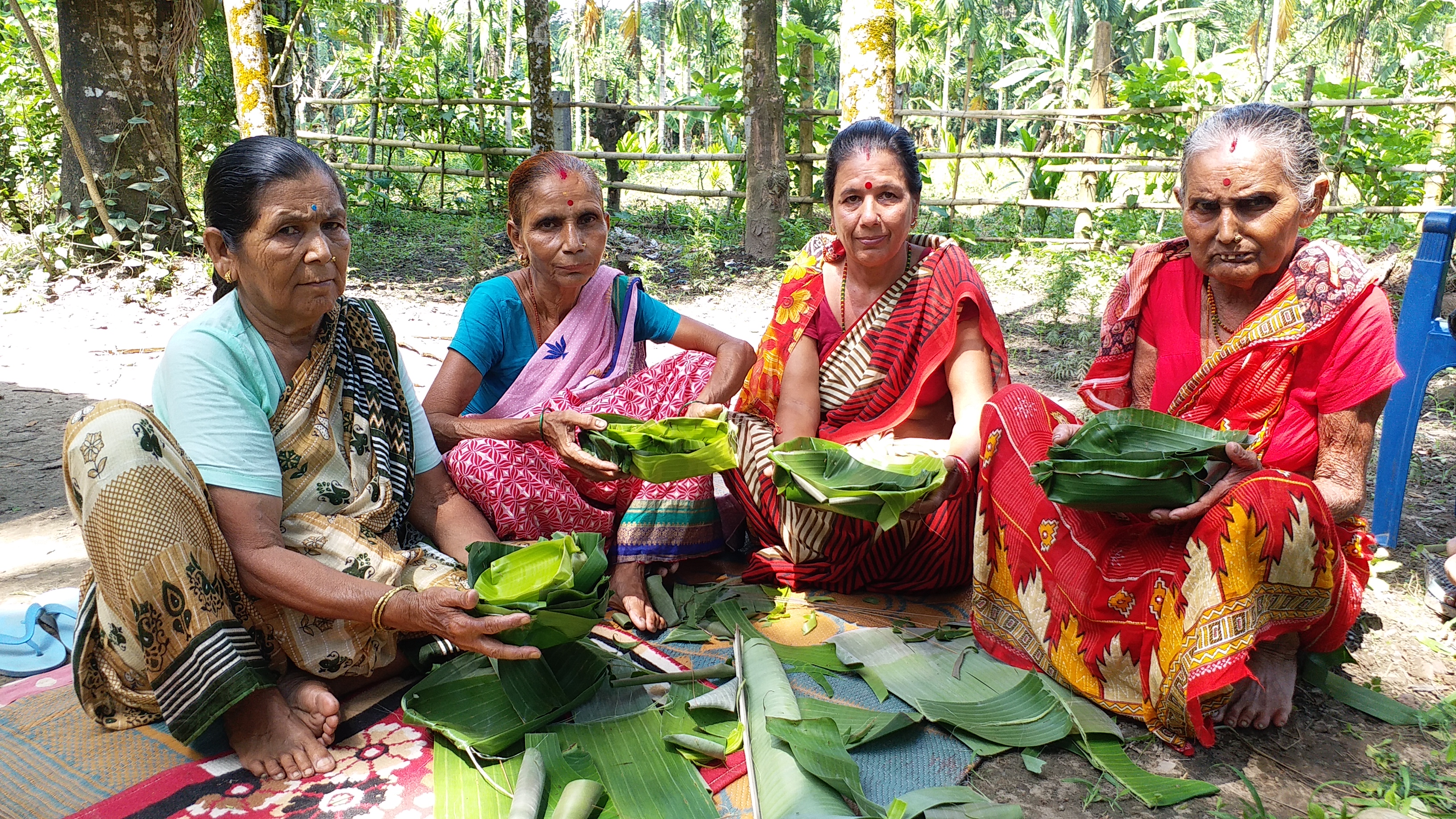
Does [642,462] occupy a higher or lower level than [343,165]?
lower

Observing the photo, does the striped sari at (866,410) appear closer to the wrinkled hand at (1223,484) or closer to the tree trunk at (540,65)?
the wrinkled hand at (1223,484)

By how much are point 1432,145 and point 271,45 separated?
33.0ft

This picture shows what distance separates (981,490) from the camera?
2.67 meters

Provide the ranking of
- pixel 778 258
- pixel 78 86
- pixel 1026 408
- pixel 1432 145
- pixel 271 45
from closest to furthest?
pixel 1026 408, pixel 78 86, pixel 271 45, pixel 1432 145, pixel 778 258

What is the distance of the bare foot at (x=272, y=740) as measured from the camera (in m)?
2.14

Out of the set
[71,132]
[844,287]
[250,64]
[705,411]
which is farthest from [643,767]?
[71,132]

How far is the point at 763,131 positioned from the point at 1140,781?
7.56 metres

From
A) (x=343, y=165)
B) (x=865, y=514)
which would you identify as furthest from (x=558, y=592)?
(x=343, y=165)

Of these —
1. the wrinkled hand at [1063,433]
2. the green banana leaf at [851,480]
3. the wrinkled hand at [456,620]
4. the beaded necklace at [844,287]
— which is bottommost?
the wrinkled hand at [456,620]

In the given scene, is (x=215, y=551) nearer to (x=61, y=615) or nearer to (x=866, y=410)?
(x=61, y=615)

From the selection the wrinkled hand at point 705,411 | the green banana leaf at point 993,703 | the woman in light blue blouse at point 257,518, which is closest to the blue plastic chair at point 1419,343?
the green banana leaf at point 993,703

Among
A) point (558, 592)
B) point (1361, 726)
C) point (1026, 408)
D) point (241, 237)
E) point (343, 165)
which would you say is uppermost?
point (343, 165)

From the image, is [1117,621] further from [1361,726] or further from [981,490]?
[1361,726]

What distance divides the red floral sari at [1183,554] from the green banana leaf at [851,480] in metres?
0.20
